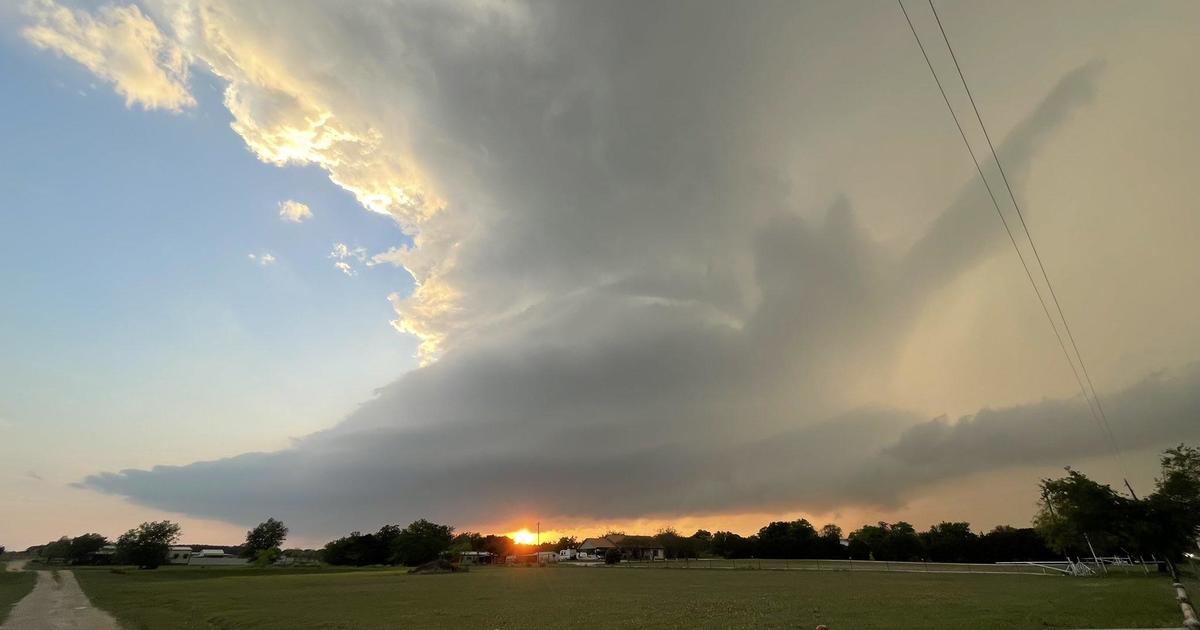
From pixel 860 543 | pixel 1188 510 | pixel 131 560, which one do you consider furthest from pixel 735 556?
pixel 131 560

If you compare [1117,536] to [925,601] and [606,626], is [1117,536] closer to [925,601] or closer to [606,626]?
[925,601]

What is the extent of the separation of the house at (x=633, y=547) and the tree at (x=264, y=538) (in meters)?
107

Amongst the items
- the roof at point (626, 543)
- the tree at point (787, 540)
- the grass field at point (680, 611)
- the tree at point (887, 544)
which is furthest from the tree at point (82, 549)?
the tree at point (887, 544)

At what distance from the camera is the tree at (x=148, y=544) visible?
4882 inches

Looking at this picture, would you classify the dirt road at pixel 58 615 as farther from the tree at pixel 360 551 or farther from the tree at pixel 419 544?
the tree at pixel 360 551

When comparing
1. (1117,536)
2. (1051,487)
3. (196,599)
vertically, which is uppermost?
(1051,487)

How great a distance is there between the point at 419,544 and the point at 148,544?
59.1 metres

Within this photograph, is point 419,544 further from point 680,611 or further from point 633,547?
point 680,611

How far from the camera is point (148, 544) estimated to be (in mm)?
124188

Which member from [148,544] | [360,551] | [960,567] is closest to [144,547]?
[148,544]

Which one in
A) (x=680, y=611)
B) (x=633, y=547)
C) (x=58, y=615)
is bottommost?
(x=58, y=615)

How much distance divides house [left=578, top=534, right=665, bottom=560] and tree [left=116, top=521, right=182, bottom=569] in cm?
10834

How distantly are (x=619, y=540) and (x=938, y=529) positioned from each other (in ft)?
285

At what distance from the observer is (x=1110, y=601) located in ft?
92.0
